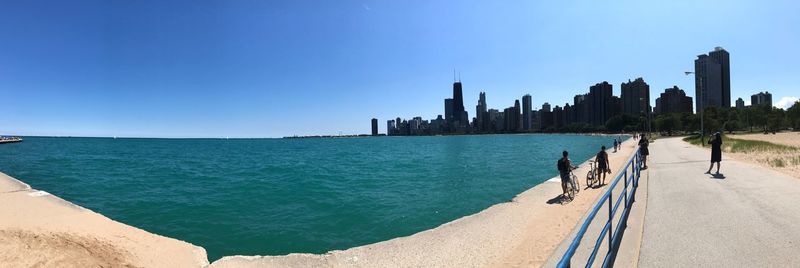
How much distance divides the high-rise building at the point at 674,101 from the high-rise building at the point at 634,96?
Result: 6.42 metres

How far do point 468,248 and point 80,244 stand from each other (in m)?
9.54

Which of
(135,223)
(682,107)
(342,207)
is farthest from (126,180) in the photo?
(682,107)

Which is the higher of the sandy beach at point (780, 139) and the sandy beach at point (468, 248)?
the sandy beach at point (780, 139)

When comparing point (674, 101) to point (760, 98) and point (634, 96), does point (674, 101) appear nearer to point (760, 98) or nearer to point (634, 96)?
point (634, 96)

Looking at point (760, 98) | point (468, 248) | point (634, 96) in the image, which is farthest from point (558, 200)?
point (760, 98)

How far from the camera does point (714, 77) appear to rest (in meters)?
82.6

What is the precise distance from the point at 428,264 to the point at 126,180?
103 feet

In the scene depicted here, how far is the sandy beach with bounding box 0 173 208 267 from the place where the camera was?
806 cm

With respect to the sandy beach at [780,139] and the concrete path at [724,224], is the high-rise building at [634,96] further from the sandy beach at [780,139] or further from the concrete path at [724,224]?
the concrete path at [724,224]

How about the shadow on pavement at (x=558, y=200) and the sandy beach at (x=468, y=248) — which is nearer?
the sandy beach at (x=468, y=248)

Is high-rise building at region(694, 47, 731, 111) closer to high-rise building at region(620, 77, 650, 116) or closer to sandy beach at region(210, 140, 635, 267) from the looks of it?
high-rise building at region(620, 77, 650, 116)

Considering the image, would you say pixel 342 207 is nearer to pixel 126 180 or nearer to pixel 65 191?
pixel 65 191

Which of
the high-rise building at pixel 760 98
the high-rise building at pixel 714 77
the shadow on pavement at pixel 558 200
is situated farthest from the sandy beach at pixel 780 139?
the high-rise building at pixel 760 98

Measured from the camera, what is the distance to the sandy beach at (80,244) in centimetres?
806
